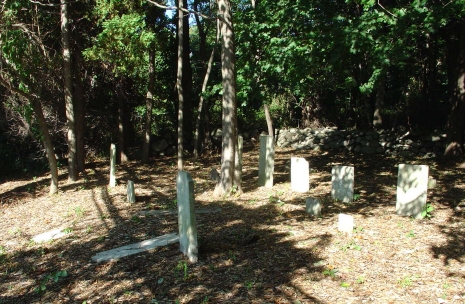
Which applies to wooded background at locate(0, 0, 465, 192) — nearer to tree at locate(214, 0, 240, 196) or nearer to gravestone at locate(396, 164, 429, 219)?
tree at locate(214, 0, 240, 196)

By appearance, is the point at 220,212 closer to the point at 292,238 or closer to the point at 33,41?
the point at 292,238

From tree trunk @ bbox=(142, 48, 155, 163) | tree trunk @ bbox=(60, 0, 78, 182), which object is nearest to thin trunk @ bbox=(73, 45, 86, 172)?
tree trunk @ bbox=(60, 0, 78, 182)

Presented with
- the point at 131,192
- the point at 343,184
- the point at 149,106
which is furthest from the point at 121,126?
the point at 343,184

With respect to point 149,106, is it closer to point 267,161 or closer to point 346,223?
point 267,161

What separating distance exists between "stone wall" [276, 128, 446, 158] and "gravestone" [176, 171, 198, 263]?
36.1 feet

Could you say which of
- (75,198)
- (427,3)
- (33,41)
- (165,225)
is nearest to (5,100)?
(33,41)

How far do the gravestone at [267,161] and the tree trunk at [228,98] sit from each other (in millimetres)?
1093

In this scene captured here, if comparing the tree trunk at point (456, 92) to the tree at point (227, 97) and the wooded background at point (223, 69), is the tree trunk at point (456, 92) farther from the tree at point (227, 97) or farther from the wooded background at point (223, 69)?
the tree at point (227, 97)

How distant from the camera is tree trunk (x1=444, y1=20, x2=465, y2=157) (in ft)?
37.1

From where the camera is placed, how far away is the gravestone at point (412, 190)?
6.29m

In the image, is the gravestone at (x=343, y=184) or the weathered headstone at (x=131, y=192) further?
the weathered headstone at (x=131, y=192)

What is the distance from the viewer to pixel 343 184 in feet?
25.9

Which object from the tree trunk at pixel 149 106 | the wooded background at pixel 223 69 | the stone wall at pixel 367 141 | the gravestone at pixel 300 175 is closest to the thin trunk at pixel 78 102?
the wooded background at pixel 223 69

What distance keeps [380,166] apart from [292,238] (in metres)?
7.70
